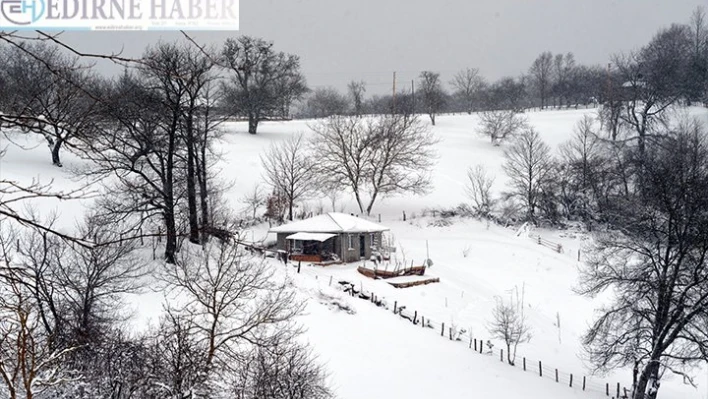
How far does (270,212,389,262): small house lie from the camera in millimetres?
29344

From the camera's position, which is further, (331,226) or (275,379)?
(331,226)

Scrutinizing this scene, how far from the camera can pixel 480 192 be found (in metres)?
41.1

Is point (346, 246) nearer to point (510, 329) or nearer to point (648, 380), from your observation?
point (510, 329)

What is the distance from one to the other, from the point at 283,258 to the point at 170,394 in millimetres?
17098

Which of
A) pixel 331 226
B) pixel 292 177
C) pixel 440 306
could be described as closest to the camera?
pixel 440 306

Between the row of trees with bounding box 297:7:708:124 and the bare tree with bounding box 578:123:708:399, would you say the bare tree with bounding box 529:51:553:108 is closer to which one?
the row of trees with bounding box 297:7:708:124

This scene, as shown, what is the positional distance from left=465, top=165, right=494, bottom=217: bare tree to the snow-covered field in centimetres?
100

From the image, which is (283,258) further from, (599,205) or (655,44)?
Answer: (655,44)

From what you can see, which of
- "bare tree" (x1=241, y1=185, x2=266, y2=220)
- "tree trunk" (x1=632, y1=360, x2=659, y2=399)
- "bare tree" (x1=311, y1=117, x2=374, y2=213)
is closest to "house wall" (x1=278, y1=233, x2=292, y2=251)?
"bare tree" (x1=241, y1=185, x2=266, y2=220)

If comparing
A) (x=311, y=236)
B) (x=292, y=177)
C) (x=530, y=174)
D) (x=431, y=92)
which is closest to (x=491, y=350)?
(x=311, y=236)

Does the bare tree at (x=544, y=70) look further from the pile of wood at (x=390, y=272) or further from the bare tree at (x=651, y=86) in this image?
the pile of wood at (x=390, y=272)

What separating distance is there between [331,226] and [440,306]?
8251 millimetres

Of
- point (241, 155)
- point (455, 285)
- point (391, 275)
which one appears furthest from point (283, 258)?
point (241, 155)

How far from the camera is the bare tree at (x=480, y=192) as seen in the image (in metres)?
38.9
